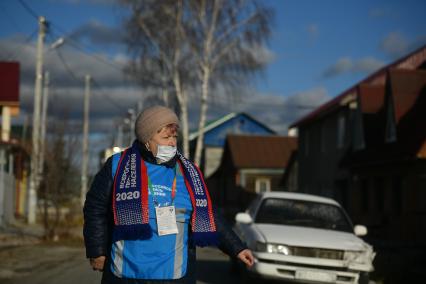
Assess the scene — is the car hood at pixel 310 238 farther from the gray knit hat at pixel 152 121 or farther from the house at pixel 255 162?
the house at pixel 255 162

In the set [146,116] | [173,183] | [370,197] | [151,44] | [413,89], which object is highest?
[151,44]

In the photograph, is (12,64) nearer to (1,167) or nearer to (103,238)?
(1,167)

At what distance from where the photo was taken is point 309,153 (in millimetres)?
33875

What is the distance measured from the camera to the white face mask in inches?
158

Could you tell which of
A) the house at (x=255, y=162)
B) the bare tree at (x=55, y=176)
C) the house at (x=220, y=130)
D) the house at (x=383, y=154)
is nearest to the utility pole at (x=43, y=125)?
the bare tree at (x=55, y=176)

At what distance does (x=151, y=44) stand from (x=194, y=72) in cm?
218

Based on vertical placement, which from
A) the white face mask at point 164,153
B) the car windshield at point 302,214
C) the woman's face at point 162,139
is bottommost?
the car windshield at point 302,214

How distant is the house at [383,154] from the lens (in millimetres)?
18844

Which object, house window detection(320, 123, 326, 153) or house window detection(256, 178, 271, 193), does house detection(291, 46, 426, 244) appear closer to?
house window detection(320, 123, 326, 153)

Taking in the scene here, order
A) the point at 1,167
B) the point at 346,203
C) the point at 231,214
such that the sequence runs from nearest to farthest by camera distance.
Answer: the point at 1,167
the point at 346,203
the point at 231,214

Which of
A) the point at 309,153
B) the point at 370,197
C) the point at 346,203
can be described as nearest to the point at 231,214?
the point at 309,153

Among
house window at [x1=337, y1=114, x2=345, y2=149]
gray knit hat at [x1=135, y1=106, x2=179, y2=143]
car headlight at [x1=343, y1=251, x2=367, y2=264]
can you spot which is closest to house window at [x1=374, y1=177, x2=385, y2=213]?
house window at [x1=337, y1=114, x2=345, y2=149]

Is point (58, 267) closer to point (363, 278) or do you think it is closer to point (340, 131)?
point (363, 278)

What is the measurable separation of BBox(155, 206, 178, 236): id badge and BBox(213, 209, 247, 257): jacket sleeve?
0.41m
